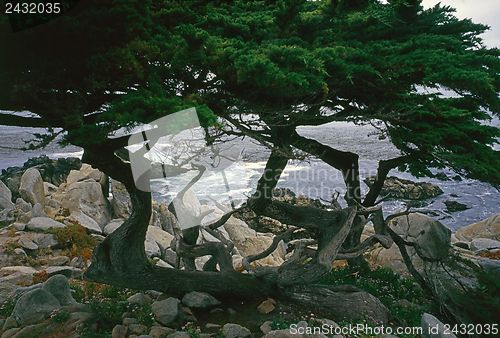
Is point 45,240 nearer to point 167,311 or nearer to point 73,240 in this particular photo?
point 73,240

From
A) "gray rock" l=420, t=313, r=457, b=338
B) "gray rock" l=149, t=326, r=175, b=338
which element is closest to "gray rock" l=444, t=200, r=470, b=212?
"gray rock" l=420, t=313, r=457, b=338

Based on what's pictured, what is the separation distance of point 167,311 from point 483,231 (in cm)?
1655

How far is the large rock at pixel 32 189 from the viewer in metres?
16.9

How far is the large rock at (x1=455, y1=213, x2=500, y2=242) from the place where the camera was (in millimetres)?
17828

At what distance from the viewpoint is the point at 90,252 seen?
40.2ft

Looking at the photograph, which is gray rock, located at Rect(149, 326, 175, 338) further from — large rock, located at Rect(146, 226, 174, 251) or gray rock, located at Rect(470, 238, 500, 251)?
gray rock, located at Rect(470, 238, 500, 251)

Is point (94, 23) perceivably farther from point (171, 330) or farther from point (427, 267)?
A: point (427, 267)

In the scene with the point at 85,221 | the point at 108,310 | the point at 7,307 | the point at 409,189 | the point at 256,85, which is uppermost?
the point at 256,85

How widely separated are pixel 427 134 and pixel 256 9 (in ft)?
10.4

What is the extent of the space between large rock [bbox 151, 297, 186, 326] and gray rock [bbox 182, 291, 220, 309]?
154mm

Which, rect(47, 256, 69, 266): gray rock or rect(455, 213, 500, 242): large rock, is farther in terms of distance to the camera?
rect(455, 213, 500, 242): large rock

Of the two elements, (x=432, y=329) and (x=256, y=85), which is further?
(x=432, y=329)

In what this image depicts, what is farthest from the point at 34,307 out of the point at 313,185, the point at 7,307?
the point at 313,185

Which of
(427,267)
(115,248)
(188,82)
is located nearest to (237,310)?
(115,248)
